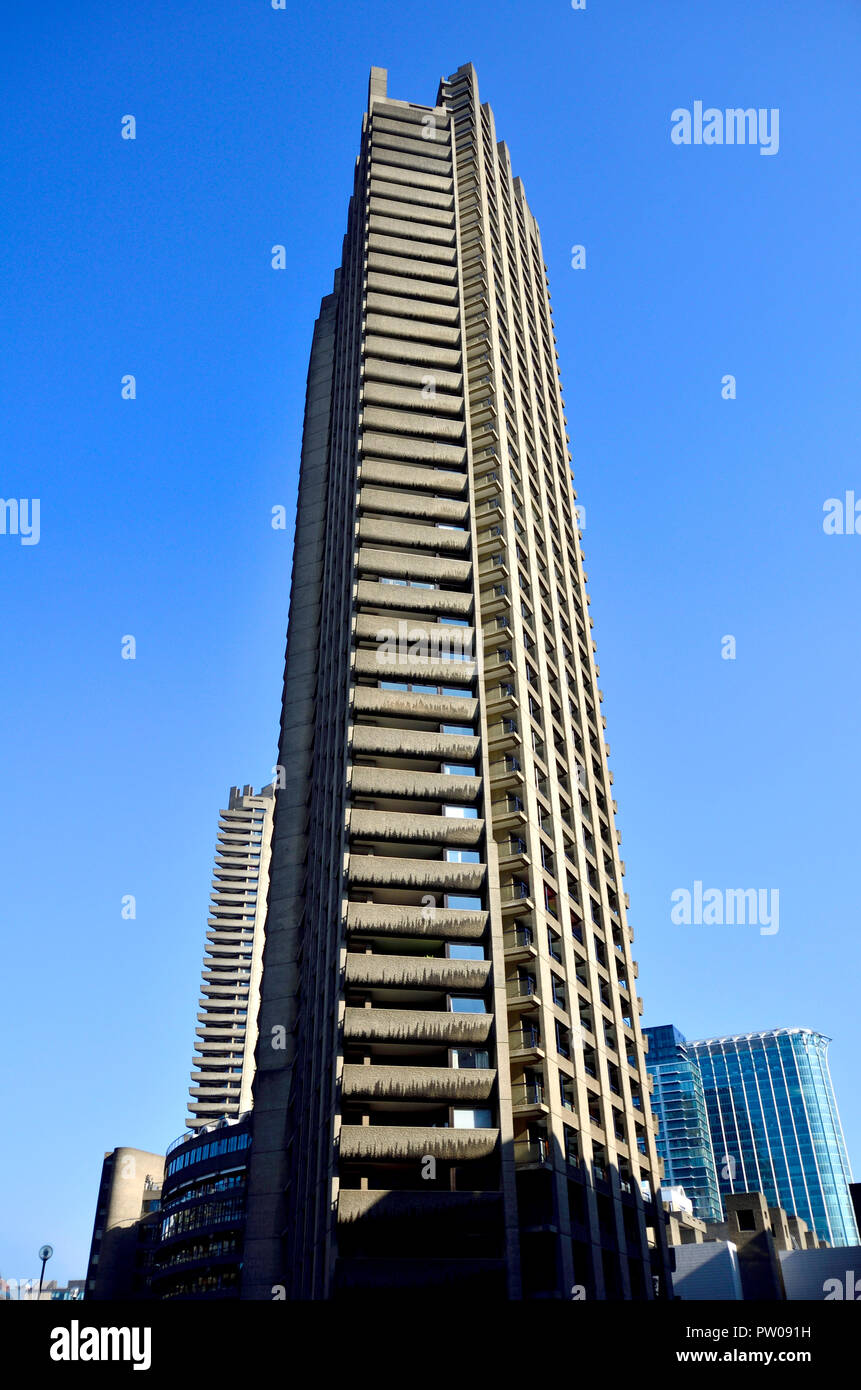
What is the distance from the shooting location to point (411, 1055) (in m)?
45.4

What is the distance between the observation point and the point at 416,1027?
4334cm

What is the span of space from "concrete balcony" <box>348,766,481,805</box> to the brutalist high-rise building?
0.12 m

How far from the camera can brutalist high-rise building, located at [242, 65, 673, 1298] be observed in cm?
4134

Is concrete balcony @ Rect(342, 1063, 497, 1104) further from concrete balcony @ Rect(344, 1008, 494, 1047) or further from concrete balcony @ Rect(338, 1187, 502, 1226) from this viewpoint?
concrete balcony @ Rect(338, 1187, 502, 1226)

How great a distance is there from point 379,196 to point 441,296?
11229 mm

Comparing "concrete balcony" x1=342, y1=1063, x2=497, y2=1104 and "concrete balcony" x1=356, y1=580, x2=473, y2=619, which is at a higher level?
"concrete balcony" x1=356, y1=580, x2=473, y2=619

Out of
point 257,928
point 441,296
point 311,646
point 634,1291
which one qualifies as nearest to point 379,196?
point 441,296

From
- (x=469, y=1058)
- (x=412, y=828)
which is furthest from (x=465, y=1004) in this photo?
(x=412, y=828)

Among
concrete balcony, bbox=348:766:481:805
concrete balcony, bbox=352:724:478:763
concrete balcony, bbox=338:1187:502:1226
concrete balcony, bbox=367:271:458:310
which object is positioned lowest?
concrete balcony, bbox=338:1187:502:1226

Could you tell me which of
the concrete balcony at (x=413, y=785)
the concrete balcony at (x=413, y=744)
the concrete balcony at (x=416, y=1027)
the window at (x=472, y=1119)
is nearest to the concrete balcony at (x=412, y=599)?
the concrete balcony at (x=413, y=744)

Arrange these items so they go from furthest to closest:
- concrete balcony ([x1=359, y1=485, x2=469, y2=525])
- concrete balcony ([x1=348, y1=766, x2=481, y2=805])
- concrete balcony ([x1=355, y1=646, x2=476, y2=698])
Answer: concrete balcony ([x1=359, y1=485, x2=469, y2=525]), concrete balcony ([x1=355, y1=646, x2=476, y2=698]), concrete balcony ([x1=348, y1=766, x2=481, y2=805])

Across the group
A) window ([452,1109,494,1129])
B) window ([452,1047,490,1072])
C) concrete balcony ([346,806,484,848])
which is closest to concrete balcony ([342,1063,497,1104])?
window ([452,1109,494,1129])

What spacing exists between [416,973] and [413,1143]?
23.4ft
